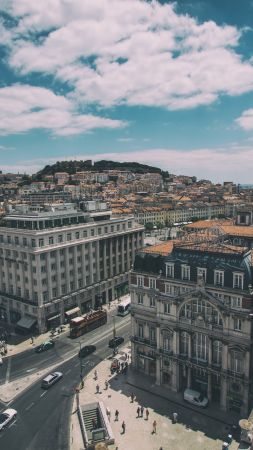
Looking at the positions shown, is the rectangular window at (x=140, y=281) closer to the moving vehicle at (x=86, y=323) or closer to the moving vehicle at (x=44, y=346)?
the moving vehicle at (x=86, y=323)

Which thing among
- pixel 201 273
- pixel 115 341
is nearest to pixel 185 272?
pixel 201 273

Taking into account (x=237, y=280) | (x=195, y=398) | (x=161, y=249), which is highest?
(x=161, y=249)

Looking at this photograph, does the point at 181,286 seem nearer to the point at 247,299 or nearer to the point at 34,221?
the point at 247,299

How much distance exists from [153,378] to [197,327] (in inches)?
641

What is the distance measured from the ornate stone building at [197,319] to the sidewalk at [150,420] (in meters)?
3.51

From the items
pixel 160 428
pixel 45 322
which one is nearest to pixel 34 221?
pixel 45 322

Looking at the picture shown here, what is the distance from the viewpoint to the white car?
5688 cm

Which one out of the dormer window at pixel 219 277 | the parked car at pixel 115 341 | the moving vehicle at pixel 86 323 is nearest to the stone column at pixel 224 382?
the dormer window at pixel 219 277

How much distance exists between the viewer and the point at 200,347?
61312 mm

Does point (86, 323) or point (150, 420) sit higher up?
point (86, 323)

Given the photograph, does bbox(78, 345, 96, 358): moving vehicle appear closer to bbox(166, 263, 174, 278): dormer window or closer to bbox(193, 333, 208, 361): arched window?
bbox(193, 333, 208, 361): arched window

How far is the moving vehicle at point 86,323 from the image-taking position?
86625 millimetres

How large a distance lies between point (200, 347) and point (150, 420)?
547 inches

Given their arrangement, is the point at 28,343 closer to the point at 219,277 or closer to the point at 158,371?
the point at 158,371
